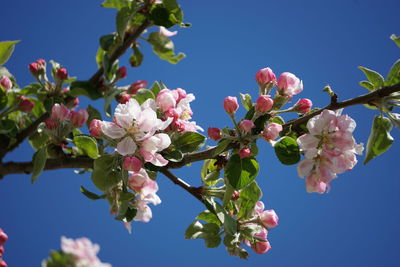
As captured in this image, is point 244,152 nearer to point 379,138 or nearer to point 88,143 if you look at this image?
point 379,138

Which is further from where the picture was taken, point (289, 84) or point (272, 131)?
point (289, 84)

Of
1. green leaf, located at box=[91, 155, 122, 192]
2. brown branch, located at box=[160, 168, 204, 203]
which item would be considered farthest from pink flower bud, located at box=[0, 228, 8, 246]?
brown branch, located at box=[160, 168, 204, 203]

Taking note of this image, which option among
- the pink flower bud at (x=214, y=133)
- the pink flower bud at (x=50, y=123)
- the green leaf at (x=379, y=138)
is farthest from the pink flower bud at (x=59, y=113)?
the green leaf at (x=379, y=138)

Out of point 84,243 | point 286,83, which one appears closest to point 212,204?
point 286,83

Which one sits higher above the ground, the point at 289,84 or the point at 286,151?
the point at 289,84

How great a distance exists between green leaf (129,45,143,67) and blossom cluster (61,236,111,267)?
6.42ft

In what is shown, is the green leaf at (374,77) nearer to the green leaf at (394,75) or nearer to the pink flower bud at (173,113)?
the green leaf at (394,75)

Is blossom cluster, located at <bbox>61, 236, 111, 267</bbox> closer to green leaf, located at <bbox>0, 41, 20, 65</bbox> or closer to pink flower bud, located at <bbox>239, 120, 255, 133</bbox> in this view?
pink flower bud, located at <bbox>239, 120, 255, 133</bbox>

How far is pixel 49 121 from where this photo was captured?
1736mm

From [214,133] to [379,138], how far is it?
59 centimetres

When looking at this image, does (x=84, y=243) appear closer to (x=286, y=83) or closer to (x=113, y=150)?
(x=113, y=150)

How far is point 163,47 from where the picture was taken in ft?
8.53

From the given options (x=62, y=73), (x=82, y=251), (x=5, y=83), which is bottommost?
(x=82, y=251)

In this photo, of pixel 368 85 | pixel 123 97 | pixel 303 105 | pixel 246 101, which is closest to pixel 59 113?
pixel 123 97
